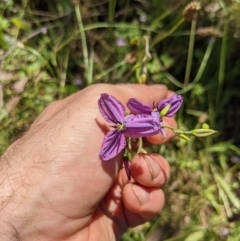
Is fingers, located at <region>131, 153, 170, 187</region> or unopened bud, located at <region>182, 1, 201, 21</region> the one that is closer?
fingers, located at <region>131, 153, 170, 187</region>

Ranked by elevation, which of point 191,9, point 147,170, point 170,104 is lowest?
point 147,170

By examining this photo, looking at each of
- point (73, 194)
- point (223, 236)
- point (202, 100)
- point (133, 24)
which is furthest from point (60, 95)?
point (223, 236)

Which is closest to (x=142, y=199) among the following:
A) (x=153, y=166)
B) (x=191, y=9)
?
(x=153, y=166)

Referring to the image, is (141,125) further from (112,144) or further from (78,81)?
(78,81)

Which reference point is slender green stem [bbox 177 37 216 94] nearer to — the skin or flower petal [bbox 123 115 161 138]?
the skin

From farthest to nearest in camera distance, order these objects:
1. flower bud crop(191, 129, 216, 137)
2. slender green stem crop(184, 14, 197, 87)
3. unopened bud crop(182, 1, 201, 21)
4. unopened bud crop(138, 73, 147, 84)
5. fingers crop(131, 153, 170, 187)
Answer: slender green stem crop(184, 14, 197, 87), unopened bud crop(138, 73, 147, 84), unopened bud crop(182, 1, 201, 21), fingers crop(131, 153, 170, 187), flower bud crop(191, 129, 216, 137)

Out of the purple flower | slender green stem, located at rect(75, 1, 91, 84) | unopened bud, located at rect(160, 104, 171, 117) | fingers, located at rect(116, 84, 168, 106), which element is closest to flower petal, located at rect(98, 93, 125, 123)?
the purple flower
